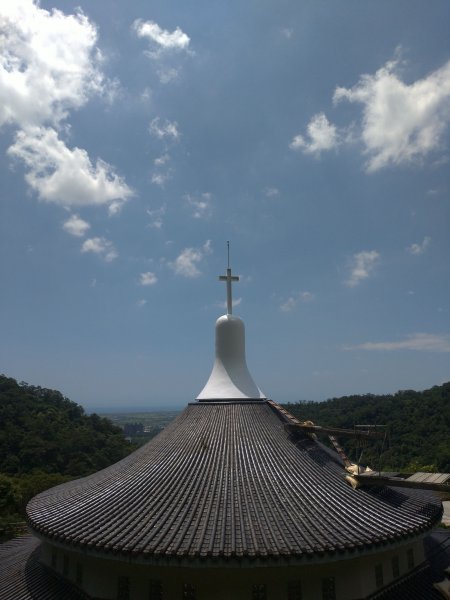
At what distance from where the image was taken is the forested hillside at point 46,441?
213 ft

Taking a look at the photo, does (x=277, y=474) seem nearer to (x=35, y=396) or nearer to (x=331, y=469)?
(x=331, y=469)

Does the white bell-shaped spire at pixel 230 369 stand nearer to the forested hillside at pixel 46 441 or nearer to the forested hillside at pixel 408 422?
the forested hillside at pixel 408 422

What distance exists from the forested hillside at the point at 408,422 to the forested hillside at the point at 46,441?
32.1 metres

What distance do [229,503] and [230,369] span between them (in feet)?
22.7

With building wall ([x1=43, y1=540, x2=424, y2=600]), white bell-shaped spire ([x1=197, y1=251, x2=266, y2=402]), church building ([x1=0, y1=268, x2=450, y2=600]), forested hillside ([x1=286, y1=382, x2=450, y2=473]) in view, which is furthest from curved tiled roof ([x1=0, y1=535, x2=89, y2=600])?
forested hillside ([x1=286, y1=382, x2=450, y2=473])

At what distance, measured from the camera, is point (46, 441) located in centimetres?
7525

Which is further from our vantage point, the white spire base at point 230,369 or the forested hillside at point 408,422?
the forested hillside at point 408,422

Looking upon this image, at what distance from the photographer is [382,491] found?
12969mm

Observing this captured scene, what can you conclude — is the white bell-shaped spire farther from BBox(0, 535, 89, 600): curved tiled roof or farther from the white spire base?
BBox(0, 535, 89, 600): curved tiled roof

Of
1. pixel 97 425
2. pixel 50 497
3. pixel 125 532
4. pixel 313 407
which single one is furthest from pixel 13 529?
pixel 313 407

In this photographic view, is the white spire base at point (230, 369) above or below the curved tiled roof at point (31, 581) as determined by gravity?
above

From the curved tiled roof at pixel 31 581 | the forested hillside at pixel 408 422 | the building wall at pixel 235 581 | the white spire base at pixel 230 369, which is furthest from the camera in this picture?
the forested hillside at pixel 408 422

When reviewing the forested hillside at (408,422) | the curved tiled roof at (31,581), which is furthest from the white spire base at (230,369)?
the forested hillside at (408,422)

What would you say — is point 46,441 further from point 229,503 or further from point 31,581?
point 229,503
